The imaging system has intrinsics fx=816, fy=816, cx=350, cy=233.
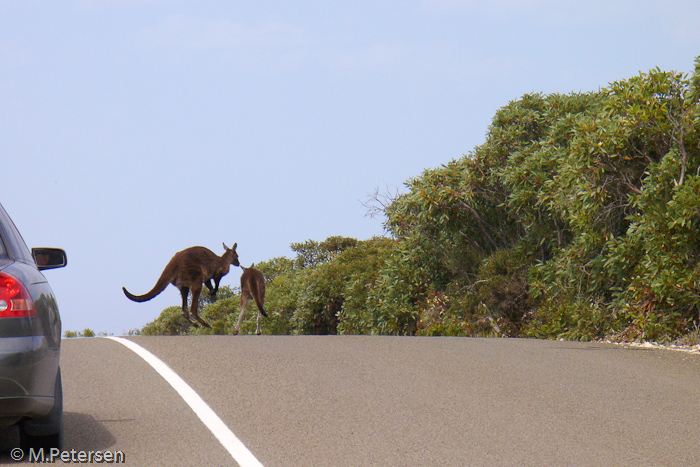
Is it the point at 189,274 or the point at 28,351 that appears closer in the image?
the point at 28,351

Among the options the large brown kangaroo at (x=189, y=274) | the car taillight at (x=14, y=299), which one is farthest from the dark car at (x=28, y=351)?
the large brown kangaroo at (x=189, y=274)

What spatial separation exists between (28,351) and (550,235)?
1571cm

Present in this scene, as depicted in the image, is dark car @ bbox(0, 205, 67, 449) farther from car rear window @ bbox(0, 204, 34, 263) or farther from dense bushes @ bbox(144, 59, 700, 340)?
dense bushes @ bbox(144, 59, 700, 340)

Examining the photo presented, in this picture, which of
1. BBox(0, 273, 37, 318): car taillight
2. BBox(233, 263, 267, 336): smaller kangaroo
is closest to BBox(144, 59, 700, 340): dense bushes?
BBox(233, 263, 267, 336): smaller kangaroo

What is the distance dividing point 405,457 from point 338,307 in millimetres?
25830

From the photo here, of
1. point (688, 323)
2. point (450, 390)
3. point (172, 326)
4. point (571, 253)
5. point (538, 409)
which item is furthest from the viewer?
point (172, 326)

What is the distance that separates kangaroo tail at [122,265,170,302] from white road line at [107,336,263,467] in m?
8.40

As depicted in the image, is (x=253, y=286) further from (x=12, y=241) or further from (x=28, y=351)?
(x=28, y=351)

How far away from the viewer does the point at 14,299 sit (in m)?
5.12

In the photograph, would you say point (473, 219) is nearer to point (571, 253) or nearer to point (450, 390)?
point (571, 253)

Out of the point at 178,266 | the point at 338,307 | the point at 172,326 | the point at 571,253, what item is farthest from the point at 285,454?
the point at 172,326

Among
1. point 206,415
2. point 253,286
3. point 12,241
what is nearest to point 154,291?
point 253,286

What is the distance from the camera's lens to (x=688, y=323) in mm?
13352

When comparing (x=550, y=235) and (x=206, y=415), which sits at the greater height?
(x=550, y=235)
